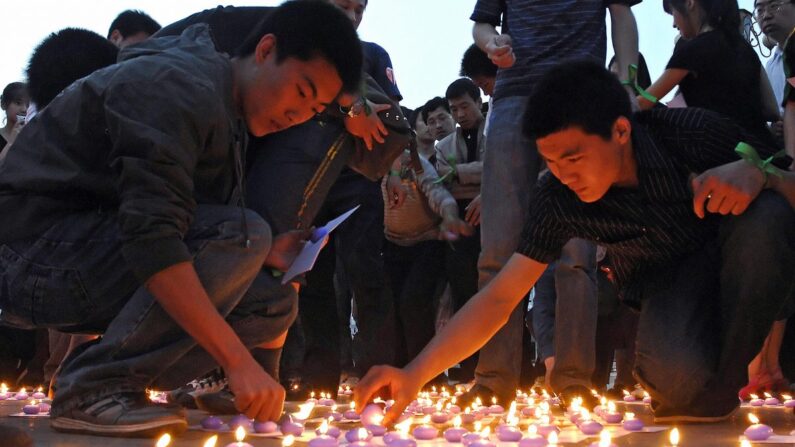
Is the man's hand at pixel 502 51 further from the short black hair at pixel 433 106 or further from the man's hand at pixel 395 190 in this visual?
the short black hair at pixel 433 106

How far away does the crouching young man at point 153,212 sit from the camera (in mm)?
2213

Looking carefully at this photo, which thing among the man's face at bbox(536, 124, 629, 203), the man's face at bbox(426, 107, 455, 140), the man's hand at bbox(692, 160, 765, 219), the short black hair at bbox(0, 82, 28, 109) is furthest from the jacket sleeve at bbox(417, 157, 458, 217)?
the short black hair at bbox(0, 82, 28, 109)

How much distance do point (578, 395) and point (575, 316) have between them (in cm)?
30

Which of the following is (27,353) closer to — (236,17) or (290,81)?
(236,17)

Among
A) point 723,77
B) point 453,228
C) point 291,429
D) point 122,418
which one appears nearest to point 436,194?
point 453,228

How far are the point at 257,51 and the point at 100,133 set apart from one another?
1.61ft

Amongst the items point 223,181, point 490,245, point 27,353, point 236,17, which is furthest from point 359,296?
point 27,353

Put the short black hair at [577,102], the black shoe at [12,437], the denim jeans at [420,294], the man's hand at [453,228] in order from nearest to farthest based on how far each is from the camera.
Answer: the black shoe at [12,437], the short black hair at [577,102], the man's hand at [453,228], the denim jeans at [420,294]

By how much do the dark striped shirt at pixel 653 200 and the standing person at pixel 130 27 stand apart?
8.35 feet

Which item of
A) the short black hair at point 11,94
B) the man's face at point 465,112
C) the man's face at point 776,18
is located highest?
the short black hair at point 11,94

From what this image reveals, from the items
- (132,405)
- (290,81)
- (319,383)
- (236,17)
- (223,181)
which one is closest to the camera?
(132,405)

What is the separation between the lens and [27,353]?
19.8ft

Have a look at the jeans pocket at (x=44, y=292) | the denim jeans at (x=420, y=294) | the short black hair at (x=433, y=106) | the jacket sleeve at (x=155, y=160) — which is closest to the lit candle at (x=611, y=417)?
the jacket sleeve at (x=155, y=160)

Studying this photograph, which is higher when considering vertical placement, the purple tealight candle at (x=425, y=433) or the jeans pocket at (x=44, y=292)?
the jeans pocket at (x=44, y=292)
